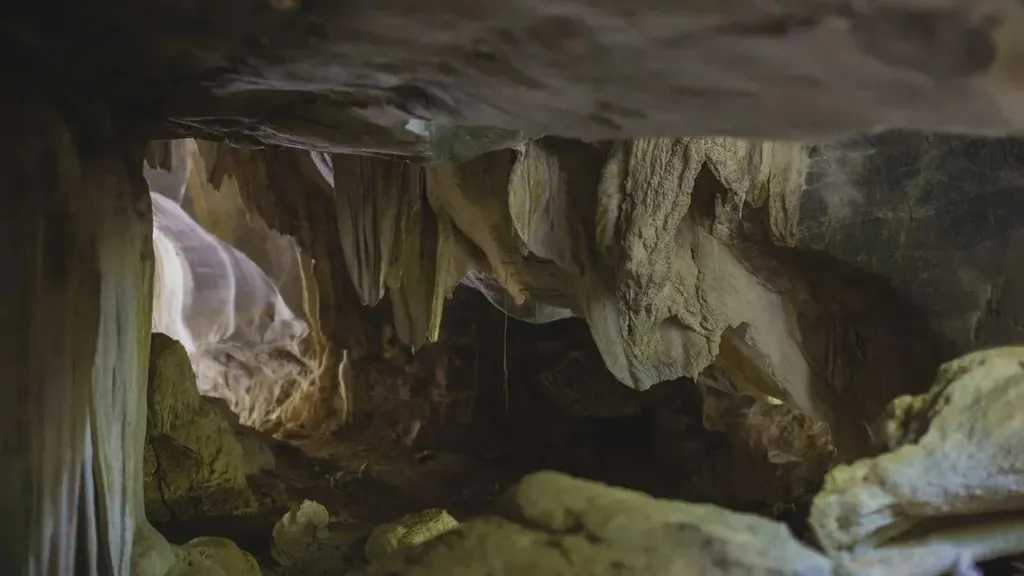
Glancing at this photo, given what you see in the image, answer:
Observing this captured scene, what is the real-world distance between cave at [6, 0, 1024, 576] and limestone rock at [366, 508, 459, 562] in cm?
6

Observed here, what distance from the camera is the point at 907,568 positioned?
97.3 inches

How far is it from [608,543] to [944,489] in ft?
2.99

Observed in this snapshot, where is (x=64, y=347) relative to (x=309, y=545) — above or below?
above

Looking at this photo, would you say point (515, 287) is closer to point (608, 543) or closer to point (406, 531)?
point (406, 531)

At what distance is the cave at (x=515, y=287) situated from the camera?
4.31 ft

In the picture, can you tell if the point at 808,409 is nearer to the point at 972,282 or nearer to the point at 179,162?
the point at 972,282

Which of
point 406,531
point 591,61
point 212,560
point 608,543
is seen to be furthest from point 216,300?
point 591,61

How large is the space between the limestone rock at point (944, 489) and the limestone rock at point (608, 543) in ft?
0.49

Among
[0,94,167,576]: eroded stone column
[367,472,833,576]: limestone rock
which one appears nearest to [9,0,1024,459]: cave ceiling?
[0,94,167,576]: eroded stone column

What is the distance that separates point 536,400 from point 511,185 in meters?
4.13

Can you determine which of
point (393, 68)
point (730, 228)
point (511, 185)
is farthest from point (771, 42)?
point (730, 228)

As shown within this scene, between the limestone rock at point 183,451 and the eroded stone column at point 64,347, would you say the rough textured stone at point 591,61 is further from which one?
the limestone rock at point 183,451

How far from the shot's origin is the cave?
1.31 meters

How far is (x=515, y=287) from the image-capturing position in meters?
4.71
